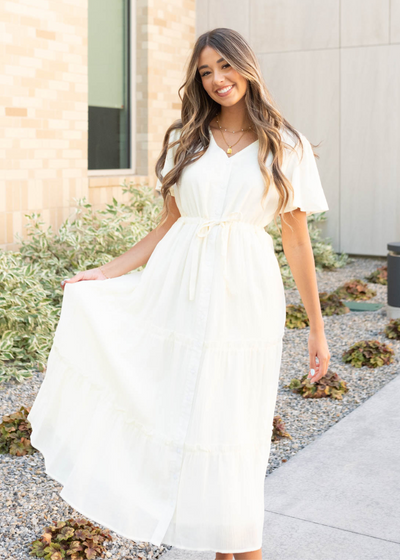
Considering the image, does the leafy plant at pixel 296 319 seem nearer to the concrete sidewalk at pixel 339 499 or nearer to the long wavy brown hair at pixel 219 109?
the concrete sidewalk at pixel 339 499

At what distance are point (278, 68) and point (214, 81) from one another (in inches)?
320

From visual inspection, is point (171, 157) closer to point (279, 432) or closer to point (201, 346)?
point (201, 346)

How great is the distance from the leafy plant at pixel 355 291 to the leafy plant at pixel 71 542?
5262 mm

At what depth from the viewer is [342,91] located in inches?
386

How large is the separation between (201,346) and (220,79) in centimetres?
86

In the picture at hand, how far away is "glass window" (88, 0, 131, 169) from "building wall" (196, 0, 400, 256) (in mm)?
1707

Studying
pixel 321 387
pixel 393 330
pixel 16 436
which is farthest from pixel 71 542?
pixel 393 330

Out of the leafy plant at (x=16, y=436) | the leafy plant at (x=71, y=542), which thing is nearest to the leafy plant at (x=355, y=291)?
the leafy plant at (x=16, y=436)

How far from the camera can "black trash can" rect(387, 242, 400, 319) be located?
22.2 feet

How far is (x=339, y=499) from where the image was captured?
3346 millimetres

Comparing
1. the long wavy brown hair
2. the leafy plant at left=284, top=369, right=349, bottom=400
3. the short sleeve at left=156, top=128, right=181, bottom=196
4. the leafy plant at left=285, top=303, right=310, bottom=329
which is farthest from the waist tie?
the leafy plant at left=285, top=303, right=310, bottom=329

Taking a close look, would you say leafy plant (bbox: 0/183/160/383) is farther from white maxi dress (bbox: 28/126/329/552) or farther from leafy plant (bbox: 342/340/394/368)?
white maxi dress (bbox: 28/126/329/552)

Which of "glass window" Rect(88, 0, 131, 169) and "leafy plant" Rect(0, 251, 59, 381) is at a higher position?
"glass window" Rect(88, 0, 131, 169)

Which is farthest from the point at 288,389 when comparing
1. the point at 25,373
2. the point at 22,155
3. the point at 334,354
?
the point at 22,155
